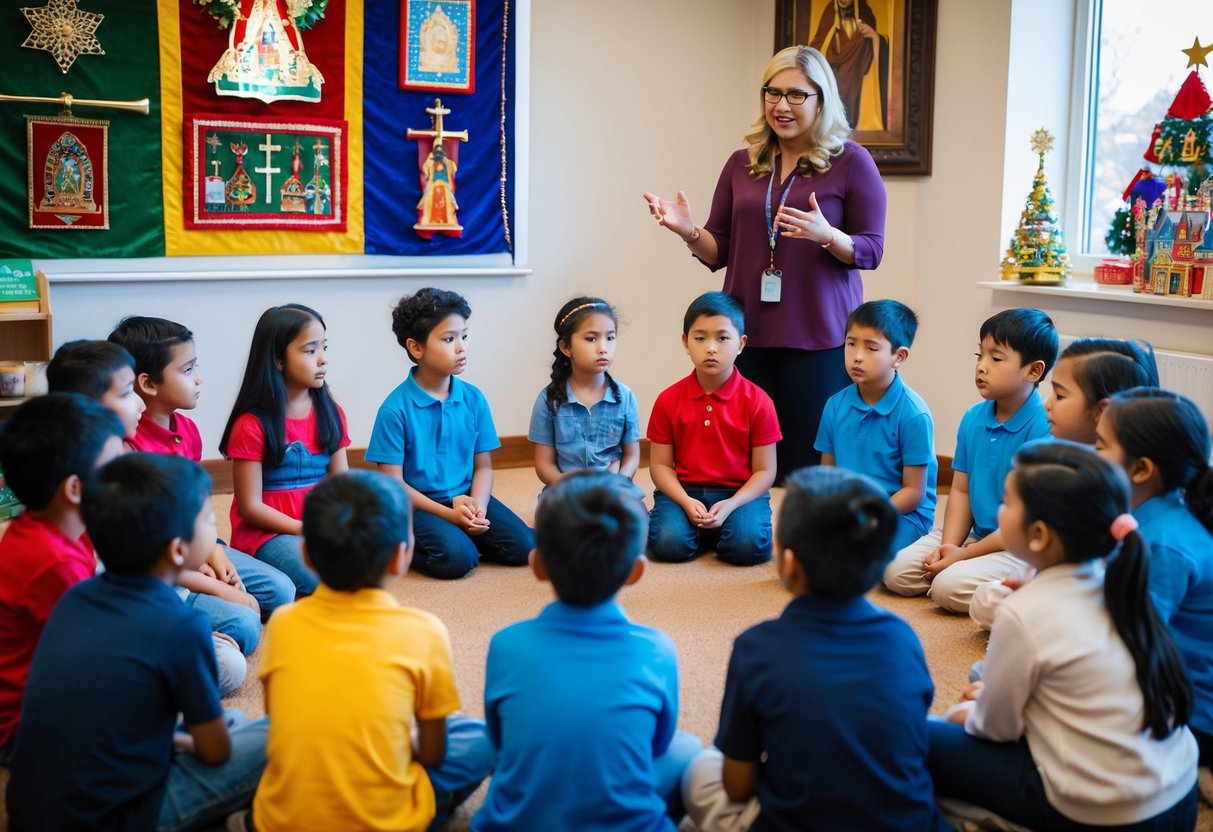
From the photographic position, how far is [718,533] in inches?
147

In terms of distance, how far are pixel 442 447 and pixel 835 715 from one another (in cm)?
207

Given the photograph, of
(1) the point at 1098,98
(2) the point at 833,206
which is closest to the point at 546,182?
(2) the point at 833,206

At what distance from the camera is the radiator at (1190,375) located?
11.9 feet

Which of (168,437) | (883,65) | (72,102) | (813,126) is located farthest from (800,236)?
(72,102)

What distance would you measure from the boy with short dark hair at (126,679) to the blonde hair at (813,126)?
2248 mm

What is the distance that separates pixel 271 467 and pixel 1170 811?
2.20m

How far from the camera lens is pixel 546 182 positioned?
494cm

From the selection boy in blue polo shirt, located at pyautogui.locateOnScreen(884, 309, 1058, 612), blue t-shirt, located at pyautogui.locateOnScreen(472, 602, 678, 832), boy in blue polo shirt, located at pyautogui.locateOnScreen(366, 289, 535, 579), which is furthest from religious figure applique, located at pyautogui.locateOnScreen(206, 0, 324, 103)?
blue t-shirt, located at pyautogui.locateOnScreen(472, 602, 678, 832)

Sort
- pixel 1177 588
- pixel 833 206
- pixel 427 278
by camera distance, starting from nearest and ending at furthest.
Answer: pixel 1177 588 → pixel 833 206 → pixel 427 278

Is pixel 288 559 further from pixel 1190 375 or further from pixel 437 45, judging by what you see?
pixel 1190 375

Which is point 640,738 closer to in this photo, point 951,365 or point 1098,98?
point 951,365

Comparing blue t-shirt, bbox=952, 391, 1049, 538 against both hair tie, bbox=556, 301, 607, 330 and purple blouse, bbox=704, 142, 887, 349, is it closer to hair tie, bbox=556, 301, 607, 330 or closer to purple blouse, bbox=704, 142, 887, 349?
purple blouse, bbox=704, 142, 887, 349

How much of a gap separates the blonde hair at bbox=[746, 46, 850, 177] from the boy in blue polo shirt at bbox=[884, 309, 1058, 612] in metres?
0.77

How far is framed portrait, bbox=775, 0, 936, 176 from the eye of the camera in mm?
4598
